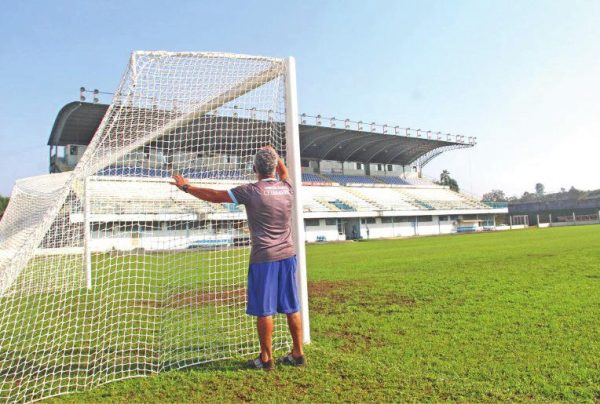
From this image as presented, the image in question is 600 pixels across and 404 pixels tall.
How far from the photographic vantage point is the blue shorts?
3971mm

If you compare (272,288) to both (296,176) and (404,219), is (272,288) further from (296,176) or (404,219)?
(404,219)

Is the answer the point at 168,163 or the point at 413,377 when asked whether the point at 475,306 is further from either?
the point at 168,163

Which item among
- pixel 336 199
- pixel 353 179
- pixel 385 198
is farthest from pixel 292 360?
pixel 353 179

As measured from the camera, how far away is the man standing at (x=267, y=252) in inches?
157

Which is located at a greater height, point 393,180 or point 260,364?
point 393,180

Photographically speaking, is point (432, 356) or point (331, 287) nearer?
point (432, 356)

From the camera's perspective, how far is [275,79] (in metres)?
5.51

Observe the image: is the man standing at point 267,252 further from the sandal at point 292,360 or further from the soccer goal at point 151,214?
the soccer goal at point 151,214

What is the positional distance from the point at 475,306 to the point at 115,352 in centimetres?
482

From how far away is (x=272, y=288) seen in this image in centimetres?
401

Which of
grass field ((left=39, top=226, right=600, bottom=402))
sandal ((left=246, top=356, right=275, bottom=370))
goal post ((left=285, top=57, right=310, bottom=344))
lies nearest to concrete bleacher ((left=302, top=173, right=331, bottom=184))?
grass field ((left=39, top=226, right=600, bottom=402))

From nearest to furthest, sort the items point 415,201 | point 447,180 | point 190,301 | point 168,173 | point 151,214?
point 168,173 < point 190,301 < point 151,214 < point 415,201 < point 447,180

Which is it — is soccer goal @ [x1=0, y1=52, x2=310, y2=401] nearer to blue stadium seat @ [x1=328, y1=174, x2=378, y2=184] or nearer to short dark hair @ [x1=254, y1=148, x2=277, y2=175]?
short dark hair @ [x1=254, y1=148, x2=277, y2=175]

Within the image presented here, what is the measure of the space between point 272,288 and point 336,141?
44.5 metres
